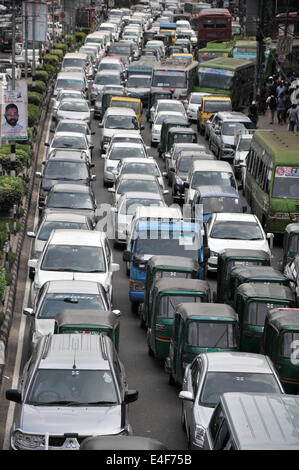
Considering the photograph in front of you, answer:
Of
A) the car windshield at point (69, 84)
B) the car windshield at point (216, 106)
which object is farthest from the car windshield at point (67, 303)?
the car windshield at point (69, 84)

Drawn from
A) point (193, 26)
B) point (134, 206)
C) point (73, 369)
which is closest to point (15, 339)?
point (73, 369)

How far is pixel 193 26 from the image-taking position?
10306 cm

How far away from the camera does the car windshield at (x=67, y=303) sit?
61.5 ft

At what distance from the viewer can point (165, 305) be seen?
19328 mm

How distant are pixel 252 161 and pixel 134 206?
6.42 metres

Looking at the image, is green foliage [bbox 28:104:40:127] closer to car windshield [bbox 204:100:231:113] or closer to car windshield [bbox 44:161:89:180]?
car windshield [bbox 204:100:231:113]

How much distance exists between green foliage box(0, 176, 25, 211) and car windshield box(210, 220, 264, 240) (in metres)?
5.39

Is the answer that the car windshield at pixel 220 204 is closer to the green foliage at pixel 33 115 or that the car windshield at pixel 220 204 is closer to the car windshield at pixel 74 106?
the green foliage at pixel 33 115

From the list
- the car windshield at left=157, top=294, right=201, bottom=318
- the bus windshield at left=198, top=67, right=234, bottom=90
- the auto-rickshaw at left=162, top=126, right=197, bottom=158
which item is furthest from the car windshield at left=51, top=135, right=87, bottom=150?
the car windshield at left=157, top=294, right=201, bottom=318

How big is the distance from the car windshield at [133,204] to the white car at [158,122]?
15.6 meters

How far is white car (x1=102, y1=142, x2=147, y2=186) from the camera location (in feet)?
117

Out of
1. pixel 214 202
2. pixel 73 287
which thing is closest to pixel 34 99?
pixel 214 202

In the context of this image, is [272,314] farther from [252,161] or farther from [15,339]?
[252,161]
